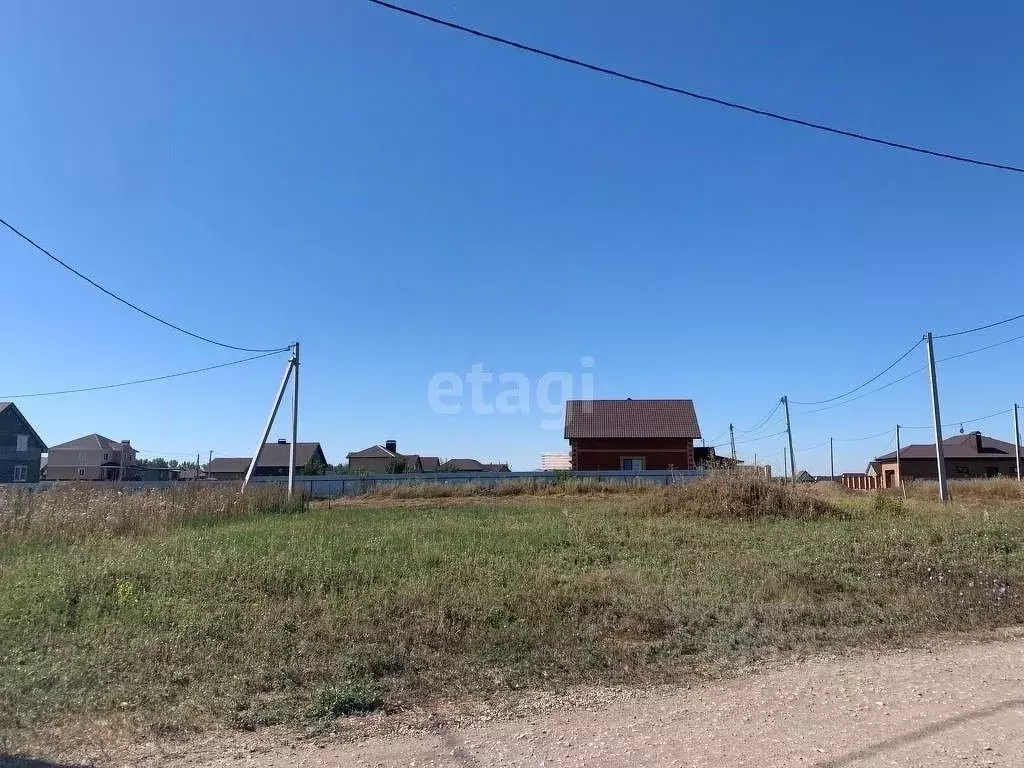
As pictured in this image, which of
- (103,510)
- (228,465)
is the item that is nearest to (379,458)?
(228,465)

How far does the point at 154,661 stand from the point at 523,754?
132 inches

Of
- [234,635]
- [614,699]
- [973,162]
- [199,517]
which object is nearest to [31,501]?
[199,517]

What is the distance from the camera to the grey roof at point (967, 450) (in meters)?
62.2

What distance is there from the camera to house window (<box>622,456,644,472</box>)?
41.8 metres

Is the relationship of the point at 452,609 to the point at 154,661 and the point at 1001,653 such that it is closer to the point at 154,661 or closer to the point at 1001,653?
the point at 154,661

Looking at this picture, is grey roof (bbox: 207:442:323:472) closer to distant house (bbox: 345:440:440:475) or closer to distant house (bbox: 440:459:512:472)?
distant house (bbox: 345:440:440:475)

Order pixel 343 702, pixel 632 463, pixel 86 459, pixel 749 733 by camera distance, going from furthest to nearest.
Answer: pixel 86 459, pixel 632 463, pixel 343 702, pixel 749 733

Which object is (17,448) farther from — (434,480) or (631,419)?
(631,419)

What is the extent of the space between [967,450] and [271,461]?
67.8 metres

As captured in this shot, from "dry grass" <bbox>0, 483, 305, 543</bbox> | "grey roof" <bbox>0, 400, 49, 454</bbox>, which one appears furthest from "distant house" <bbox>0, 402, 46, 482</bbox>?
"dry grass" <bbox>0, 483, 305, 543</bbox>

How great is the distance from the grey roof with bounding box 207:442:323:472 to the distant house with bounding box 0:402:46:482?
54.2ft

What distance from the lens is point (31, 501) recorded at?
13.5 meters

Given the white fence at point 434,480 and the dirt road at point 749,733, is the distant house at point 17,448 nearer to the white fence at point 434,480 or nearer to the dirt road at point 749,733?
the white fence at point 434,480

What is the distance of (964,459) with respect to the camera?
206ft
